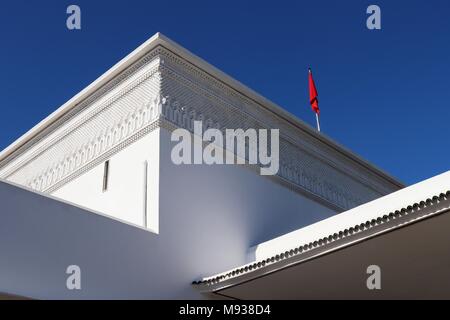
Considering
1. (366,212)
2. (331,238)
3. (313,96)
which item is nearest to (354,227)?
(331,238)

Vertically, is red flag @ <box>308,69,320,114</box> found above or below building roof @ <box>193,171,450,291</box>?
above

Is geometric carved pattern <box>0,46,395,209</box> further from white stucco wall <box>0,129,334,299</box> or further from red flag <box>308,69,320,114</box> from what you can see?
red flag <box>308,69,320,114</box>

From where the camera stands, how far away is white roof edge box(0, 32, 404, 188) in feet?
18.2

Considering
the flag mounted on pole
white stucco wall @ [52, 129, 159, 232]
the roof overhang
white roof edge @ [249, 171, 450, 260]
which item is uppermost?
the flag mounted on pole

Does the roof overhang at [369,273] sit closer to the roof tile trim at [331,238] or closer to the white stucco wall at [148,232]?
the roof tile trim at [331,238]

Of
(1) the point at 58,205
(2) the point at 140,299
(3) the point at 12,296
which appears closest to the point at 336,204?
(2) the point at 140,299

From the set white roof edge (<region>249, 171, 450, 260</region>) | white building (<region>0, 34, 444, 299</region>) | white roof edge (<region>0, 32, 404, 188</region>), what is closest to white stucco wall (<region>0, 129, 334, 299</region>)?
white building (<region>0, 34, 444, 299</region>)

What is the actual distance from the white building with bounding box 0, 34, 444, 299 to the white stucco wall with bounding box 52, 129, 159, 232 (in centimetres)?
1

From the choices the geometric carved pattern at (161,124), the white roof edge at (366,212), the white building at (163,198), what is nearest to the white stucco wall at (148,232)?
the white building at (163,198)

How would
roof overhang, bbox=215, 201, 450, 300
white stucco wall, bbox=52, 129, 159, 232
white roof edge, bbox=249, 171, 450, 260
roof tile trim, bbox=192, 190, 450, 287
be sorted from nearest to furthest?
roof tile trim, bbox=192, 190, 450, 287, white roof edge, bbox=249, 171, 450, 260, roof overhang, bbox=215, 201, 450, 300, white stucco wall, bbox=52, 129, 159, 232

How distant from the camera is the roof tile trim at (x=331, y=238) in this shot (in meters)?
3.90

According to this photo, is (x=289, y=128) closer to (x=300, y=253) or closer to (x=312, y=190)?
(x=312, y=190)

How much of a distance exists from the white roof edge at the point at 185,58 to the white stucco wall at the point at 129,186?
29.8 inches
